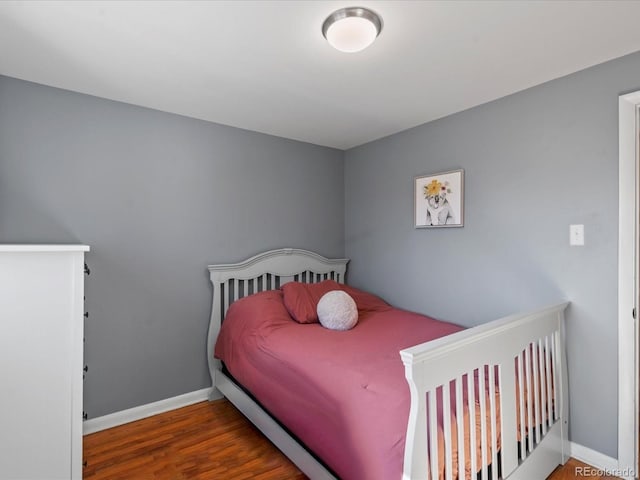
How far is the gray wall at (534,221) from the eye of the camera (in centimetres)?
189

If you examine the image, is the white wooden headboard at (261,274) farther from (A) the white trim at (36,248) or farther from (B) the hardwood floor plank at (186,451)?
(A) the white trim at (36,248)

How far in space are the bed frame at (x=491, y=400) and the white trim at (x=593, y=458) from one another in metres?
0.07

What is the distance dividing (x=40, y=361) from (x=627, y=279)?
283cm

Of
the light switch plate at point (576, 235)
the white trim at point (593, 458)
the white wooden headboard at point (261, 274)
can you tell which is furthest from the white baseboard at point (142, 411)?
the light switch plate at point (576, 235)

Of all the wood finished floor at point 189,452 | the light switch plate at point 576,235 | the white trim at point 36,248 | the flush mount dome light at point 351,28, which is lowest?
the wood finished floor at point 189,452

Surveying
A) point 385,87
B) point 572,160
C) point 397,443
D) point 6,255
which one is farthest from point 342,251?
point 6,255

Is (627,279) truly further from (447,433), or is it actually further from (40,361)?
(40,361)

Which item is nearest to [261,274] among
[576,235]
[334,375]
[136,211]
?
[136,211]

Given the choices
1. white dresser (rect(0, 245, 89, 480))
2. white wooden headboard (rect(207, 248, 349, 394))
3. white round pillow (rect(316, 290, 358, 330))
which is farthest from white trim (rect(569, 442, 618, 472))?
white dresser (rect(0, 245, 89, 480))

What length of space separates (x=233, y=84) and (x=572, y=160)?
2.04 meters

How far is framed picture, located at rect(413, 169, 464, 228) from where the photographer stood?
258 cm

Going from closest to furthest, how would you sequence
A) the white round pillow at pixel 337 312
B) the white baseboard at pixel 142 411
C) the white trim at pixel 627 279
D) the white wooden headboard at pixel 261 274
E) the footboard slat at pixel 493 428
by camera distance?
the footboard slat at pixel 493 428 < the white trim at pixel 627 279 < the white baseboard at pixel 142 411 < the white round pillow at pixel 337 312 < the white wooden headboard at pixel 261 274

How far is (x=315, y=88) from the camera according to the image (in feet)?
7.19

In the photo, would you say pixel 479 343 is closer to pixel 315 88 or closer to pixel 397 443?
pixel 397 443
